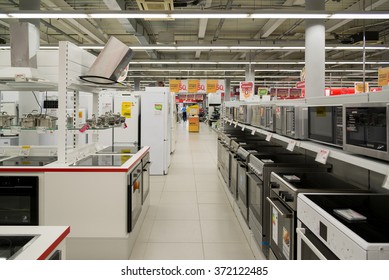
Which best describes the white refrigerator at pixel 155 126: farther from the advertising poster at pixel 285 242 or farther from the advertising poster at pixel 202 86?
the advertising poster at pixel 202 86

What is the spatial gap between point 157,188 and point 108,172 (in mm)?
3403

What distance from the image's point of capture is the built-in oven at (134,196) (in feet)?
11.7

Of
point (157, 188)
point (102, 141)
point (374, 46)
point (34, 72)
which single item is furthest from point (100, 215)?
point (374, 46)

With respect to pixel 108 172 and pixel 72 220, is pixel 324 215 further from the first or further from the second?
pixel 72 220

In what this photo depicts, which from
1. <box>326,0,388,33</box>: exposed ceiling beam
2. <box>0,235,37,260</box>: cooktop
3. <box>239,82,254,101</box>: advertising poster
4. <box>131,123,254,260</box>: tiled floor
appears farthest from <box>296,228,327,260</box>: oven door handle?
<box>239,82,254,101</box>: advertising poster

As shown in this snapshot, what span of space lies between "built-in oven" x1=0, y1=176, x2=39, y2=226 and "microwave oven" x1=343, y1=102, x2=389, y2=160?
292 centimetres

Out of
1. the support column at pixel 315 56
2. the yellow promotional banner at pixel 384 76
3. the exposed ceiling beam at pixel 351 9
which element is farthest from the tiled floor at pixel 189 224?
the exposed ceiling beam at pixel 351 9

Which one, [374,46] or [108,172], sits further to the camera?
[374,46]

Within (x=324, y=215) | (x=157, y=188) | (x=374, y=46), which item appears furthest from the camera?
(x=374, y=46)

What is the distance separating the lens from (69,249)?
3443 mm

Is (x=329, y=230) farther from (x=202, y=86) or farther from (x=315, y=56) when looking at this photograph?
(x=202, y=86)

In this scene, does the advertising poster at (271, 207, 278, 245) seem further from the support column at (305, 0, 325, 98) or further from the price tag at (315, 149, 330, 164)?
the support column at (305, 0, 325, 98)

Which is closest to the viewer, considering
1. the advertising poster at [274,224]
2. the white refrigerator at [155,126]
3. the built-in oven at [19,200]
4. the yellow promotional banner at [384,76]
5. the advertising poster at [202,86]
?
the advertising poster at [274,224]

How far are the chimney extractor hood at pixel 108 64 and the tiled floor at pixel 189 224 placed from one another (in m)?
2.04
